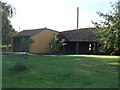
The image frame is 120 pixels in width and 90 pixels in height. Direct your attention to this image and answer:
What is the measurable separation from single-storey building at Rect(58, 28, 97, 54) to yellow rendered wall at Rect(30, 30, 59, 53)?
2.17m

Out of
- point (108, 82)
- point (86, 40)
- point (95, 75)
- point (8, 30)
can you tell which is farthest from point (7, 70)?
point (86, 40)

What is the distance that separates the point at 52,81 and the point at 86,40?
72.2 feet

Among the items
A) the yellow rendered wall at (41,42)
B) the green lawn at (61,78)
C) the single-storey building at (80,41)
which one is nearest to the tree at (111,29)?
the green lawn at (61,78)

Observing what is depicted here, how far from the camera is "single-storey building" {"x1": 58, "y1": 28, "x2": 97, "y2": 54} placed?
3169cm

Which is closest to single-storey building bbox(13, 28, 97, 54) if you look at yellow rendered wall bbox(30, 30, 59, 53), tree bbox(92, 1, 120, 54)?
yellow rendered wall bbox(30, 30, 59, 53)

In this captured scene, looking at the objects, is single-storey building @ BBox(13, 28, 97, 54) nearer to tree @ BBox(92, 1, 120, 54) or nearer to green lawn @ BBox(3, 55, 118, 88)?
tree @ BBox(92, 1, 120, 54)

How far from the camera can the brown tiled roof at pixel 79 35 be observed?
31.7m

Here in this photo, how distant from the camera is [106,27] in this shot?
1468 cm

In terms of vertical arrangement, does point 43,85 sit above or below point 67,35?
below

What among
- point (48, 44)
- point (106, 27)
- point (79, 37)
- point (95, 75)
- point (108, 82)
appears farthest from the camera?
point (48, 44)

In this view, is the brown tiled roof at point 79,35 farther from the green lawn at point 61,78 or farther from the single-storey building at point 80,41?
the green lawn at point 61,78

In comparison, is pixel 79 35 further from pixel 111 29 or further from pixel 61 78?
pixel 61 78

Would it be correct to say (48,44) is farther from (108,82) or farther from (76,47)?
(108,82)

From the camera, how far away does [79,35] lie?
3353cm
